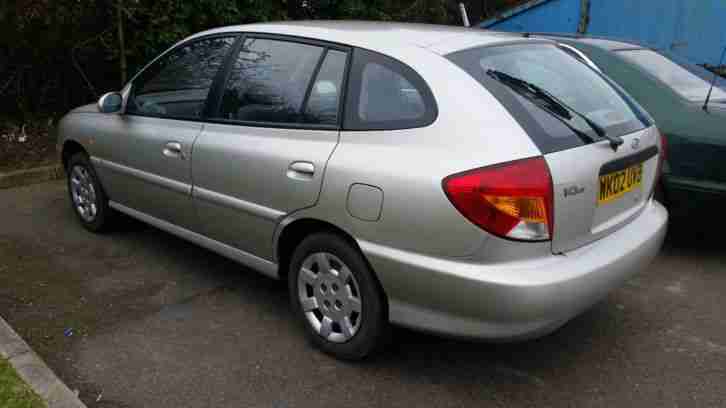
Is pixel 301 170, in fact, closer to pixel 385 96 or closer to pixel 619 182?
pixel 385 96

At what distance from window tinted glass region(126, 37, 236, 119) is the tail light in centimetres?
190

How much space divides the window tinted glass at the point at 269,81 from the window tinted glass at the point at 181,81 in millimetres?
211

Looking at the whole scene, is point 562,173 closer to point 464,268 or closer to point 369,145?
point 464,268

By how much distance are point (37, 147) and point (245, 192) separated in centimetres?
480

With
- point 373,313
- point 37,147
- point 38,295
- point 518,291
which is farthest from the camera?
point 37,147

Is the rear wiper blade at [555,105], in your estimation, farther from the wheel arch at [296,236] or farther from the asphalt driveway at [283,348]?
the asphalt driveway at [283,348]

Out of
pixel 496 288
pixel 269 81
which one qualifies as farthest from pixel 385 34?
pixel 496 288

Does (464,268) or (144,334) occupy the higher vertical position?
(464,268)

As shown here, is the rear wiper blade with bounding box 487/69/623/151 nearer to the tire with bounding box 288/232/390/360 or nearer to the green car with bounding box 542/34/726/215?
the tire with bounding box 288/232/390/360

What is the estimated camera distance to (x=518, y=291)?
2.51 meters

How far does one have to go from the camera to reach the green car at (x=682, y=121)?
421cm

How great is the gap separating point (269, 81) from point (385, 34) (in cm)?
69

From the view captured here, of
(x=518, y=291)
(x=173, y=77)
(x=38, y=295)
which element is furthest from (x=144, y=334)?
(x=518, y=291)

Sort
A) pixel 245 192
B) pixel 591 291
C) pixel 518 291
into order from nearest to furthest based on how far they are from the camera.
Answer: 1. pixel 518 291
2. pixel 591 291
3. pixel 245 192
